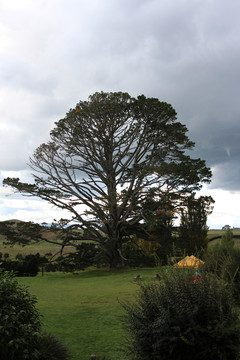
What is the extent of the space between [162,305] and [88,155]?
23999 mm

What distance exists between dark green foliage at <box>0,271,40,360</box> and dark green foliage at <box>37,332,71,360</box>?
35 cm

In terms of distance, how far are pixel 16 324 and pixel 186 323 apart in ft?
8.63

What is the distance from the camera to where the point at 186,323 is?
14.6 feet

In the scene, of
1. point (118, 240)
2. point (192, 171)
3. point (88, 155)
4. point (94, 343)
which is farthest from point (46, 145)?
point (94, 343)

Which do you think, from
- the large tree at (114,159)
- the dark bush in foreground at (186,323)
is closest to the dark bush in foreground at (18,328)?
the dark bush in foreground at (186,323)

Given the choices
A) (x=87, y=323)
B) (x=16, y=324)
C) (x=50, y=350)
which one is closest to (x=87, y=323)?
(x=87, y=323)

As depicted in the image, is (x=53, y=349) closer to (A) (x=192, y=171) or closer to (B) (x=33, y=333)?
(B) (x=33, y=333)

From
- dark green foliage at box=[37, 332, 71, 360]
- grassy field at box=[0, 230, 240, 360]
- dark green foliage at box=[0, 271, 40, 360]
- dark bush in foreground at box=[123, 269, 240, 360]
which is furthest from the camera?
grassy field at box=[0, 230, 240, 360]

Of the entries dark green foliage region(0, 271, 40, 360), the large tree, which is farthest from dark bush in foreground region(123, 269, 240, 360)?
the large tree

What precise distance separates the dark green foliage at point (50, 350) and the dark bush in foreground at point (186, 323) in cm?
176

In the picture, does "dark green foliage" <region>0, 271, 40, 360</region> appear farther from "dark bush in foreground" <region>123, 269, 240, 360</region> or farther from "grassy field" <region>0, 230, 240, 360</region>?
"dark bush in foreground" <region>123, 269, 240, 360</region>

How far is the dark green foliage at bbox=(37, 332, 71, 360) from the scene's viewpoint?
18.4 ft

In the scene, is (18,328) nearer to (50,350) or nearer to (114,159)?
(50,350)

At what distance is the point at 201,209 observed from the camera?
2889 cm
